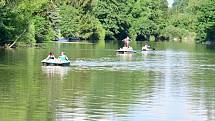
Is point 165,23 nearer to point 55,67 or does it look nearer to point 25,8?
point 25,8

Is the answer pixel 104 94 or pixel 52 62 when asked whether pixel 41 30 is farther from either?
pixel 104 94

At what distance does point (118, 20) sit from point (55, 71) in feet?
326

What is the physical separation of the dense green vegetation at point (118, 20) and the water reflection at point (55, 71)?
3787 centimetres

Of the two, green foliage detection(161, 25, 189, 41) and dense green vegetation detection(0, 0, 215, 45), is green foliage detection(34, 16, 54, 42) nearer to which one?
dense green vegetation detection(0, 0, 215, 45)

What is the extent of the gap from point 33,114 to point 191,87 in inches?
520

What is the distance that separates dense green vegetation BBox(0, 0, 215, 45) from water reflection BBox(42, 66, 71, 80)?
3787 centimetres

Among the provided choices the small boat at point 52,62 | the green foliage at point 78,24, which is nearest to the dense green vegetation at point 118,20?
the green foliage at point 78,24

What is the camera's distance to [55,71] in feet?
133

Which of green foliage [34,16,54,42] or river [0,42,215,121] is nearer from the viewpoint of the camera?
river [0,42,215,121]

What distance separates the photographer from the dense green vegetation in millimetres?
106356

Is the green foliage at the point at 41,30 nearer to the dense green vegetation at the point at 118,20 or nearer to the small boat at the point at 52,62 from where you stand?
the dense green vegetation at the point at 118,20

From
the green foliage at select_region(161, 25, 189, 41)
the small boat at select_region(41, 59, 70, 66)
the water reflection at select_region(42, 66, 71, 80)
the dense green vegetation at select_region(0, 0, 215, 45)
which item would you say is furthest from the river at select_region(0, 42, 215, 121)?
the green foliage at select_region(161, 25, 189, 41)

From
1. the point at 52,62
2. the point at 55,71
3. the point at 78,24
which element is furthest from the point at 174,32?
the point at 55,71

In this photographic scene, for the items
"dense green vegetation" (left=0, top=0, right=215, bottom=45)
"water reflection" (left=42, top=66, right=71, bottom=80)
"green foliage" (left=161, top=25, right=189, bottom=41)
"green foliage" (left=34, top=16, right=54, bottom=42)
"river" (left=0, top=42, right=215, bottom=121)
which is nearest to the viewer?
"river" (left=0, top=42, right=215, bottom=121)
